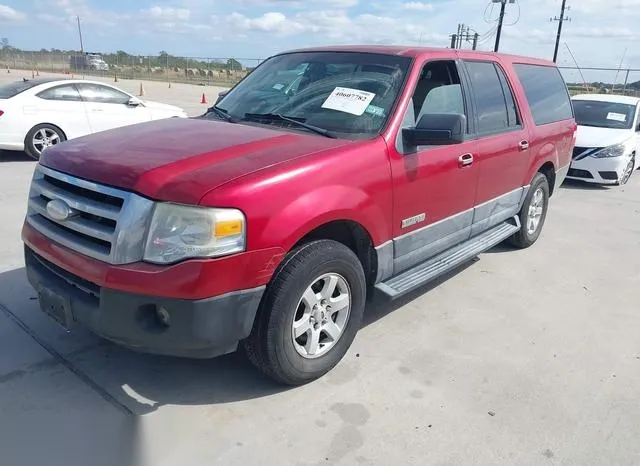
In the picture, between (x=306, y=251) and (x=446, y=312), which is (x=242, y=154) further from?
(x=446, y=312)

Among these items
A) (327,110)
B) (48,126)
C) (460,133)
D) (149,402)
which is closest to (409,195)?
(460,133)

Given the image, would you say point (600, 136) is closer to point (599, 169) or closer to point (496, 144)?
point (599, 169)

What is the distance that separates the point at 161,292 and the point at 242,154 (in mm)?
896

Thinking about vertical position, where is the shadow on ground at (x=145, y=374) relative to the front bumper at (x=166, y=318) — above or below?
below

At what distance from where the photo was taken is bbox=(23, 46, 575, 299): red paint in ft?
8.82

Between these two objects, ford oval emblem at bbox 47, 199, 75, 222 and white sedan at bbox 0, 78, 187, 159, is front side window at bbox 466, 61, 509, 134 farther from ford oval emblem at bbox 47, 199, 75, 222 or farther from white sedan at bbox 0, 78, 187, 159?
white sedan at bbox 0, 78, 187, 159

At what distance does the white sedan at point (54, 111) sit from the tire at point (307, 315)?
7.07 meters

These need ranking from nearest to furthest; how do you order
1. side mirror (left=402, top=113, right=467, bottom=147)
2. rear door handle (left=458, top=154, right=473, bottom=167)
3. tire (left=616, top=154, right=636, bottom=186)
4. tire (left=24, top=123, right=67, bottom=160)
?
side mirror (left=402, top=113, right=467, bottom=147) → rear door handle (left=458, top=154, right=473, bottom=167) → tire (left=24, top=123, right=67, bottom=160) → tire (left=616, top=154, right=636, bottom=186)

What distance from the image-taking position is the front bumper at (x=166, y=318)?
268 centimetres

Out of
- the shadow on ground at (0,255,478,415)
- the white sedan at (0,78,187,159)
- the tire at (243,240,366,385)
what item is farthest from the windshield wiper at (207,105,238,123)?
the white sedan at (0,78,187,159)

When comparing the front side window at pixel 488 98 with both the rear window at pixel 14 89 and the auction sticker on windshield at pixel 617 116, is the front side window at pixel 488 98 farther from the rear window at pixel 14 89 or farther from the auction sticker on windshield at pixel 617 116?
the rear window at pixel 14 89

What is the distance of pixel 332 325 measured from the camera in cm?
338

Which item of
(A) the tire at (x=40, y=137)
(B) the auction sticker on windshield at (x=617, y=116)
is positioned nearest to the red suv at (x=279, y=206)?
(A) the tire at (x=40, y=137)

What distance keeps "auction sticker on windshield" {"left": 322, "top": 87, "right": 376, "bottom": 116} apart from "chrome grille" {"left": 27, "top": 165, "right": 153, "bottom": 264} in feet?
5.23
